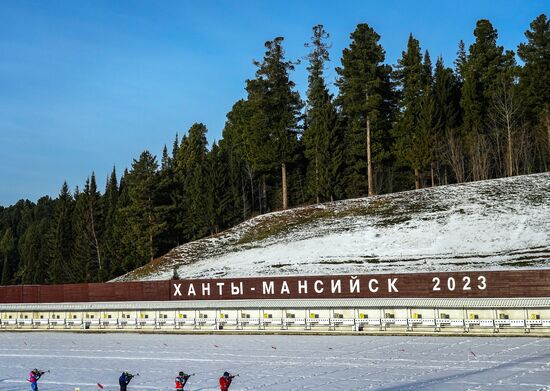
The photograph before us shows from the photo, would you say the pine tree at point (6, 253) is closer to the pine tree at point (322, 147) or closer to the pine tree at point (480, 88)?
the pine tree at point (322, 147)

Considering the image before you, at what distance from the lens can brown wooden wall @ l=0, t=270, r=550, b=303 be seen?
3284cm

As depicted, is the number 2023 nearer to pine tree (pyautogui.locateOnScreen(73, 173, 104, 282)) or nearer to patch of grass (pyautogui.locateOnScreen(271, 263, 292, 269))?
patch of grass (pyautogui.locateOnScreen(271, 263, 292, 269))

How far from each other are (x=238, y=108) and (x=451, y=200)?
57383 mm

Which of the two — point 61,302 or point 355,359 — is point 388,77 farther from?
point 355,359

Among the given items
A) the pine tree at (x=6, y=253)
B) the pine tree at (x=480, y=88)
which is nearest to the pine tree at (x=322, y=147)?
Answer: the pine tree at (x=480, y=88)

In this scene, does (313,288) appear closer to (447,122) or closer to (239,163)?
(447,122)

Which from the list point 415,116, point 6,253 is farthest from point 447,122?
point 6,253

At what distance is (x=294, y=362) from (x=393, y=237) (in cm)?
3652

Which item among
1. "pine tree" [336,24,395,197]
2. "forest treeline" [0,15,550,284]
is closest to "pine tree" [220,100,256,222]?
"forest treeline" [0,15,550,284]

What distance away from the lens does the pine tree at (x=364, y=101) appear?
256 ft

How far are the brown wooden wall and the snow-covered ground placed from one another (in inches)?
198

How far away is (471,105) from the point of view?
8206 centimetres

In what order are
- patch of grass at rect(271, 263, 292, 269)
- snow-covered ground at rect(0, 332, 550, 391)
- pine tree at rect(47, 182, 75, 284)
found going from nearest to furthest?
snow-covered ground at rect(0, 332, 550, 391)
patch of grass at rect(271, 263, 292, 269)
pine tree at rect(47, 182, 75, 284)

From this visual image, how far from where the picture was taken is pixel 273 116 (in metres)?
81.7
